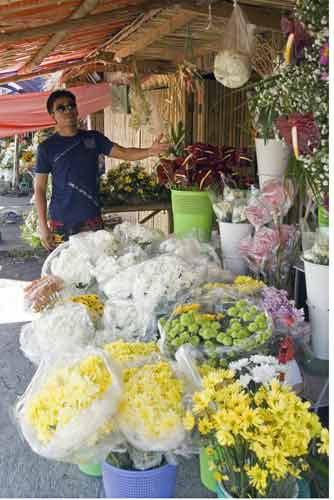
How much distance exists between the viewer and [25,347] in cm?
213

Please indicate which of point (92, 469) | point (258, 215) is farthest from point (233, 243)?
point (92, 469)

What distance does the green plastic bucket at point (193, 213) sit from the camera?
278 centimetres

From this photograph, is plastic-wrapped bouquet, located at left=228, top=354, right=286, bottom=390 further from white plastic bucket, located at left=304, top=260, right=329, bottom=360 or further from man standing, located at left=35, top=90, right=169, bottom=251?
man standing, located at left=35, top=90, right=169, bottom=251

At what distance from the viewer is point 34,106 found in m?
7.03

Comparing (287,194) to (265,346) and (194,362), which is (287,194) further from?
(194,362)

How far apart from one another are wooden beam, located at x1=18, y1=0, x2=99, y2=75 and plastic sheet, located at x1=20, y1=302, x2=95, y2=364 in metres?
1.82

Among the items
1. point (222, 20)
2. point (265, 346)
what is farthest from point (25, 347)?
point (222, 20)

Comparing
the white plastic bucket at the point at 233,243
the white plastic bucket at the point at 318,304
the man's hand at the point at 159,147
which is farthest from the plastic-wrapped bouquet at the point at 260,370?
the man's hand at the point at 159,147

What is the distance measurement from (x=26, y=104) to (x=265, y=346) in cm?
620

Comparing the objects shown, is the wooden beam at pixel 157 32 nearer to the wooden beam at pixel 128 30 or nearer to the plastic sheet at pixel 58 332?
the wooden beam at pixel 128 30

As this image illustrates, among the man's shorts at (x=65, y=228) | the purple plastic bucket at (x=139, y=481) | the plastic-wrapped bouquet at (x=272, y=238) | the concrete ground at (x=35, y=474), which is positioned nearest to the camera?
the purple plastic bucket at (x=139, y=481)

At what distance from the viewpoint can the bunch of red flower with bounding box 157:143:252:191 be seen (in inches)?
107

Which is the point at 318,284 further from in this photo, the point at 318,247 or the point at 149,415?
the point at 149,415

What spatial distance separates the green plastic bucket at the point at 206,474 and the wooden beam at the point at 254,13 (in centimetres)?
251
